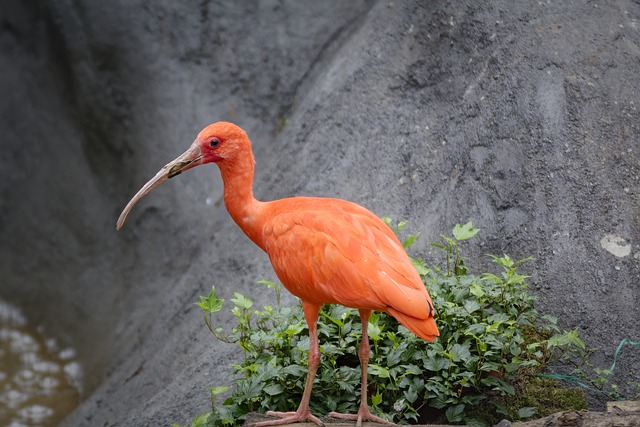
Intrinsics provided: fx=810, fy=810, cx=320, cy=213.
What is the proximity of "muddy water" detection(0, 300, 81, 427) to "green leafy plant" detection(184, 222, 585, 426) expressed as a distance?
2.81 metres

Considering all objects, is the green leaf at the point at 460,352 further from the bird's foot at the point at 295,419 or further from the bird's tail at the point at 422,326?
the bird's foot at the point at 295,419

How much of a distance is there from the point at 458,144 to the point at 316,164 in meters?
1.28

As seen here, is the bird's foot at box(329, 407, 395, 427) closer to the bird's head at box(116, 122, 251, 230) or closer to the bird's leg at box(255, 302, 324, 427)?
→ the bird's leg at box(255, 302, 324, 427)

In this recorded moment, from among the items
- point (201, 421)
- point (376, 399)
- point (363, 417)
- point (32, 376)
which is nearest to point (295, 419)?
point (363, 417)

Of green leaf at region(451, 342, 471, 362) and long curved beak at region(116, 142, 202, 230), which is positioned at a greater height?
long curved beak at region(116, 142, 202, 230)

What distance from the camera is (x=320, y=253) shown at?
4.27m

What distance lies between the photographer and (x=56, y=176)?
8320 millimetres

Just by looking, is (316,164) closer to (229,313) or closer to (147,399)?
(229,313)

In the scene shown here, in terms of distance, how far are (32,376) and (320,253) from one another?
439 cm

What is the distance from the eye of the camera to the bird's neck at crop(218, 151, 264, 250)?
4.64 m

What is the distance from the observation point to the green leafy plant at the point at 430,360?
4527mm

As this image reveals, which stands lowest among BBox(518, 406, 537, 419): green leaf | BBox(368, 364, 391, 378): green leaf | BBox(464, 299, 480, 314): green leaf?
BBox(518, 406, 537, 419): green leaf

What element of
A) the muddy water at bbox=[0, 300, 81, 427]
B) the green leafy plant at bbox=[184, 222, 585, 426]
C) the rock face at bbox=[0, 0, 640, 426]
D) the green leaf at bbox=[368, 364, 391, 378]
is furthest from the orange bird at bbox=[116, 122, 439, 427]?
the muddy water at bbox=[0, 300, 81, 427]

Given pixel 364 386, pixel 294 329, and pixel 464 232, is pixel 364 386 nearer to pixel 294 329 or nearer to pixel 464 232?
pixel 294 329
